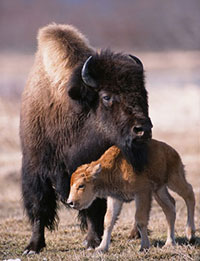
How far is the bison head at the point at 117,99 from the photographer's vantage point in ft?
22.6

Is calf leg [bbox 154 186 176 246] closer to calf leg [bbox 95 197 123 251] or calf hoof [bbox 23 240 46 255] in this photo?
calf leg [bbox 95 197 123 251]

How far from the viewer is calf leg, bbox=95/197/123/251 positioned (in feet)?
24.2

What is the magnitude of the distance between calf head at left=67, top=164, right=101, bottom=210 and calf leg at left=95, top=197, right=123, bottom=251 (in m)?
0.44

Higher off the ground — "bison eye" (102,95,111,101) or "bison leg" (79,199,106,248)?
"bison eye" (102,95,111,101)

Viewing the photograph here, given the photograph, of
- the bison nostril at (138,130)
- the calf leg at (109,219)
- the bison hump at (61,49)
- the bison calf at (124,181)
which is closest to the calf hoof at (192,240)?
the bison calf at (124,181)

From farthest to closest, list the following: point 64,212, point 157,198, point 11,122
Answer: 1. point 11,122
2. point 64,212
3. point 157,198

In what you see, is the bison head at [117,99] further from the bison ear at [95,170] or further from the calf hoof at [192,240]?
the calf hoof at [192,240]

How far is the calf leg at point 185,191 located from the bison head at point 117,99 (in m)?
0.62

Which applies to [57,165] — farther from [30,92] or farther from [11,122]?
[11,122]

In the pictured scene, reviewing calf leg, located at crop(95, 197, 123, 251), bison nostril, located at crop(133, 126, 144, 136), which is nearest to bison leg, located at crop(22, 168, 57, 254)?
calf leg, located at crop(95, 197, 123, 251)

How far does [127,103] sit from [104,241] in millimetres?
1740

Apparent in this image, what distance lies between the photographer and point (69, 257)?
23.1ft

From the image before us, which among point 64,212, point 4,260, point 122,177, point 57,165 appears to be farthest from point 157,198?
point 64,212

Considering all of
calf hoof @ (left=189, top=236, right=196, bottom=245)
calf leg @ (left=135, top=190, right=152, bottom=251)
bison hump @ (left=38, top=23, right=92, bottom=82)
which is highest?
bison hump @ (left=38, top=23, right=92, bottom=82)
